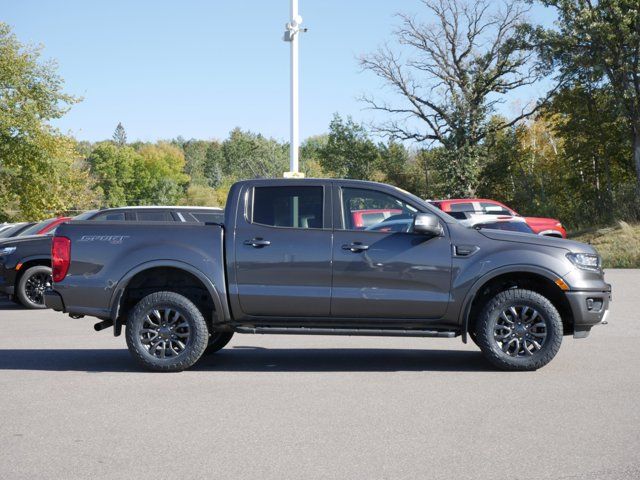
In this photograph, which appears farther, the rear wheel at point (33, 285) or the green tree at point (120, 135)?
the green tree at point (120, 135)

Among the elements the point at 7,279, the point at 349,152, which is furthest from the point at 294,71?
the point at 349,152

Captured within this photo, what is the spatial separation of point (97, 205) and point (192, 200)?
24821mm

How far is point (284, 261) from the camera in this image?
8.40 meters

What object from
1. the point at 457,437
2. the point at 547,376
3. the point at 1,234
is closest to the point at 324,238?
the point at 547,376

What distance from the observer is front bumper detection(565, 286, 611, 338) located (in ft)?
27.5

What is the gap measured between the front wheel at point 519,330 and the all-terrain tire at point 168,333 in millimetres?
2737

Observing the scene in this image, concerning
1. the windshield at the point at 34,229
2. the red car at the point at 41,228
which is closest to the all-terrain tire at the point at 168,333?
the red car at the point at 41,228

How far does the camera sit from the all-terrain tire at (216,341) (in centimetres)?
971

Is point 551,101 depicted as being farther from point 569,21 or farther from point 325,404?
point 325,404

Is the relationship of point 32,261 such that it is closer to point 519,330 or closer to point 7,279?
point 7,279

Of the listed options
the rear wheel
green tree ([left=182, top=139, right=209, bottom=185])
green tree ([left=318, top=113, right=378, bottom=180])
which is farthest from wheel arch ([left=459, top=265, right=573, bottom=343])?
green tree ([left=182, top=139, right=209, bottom=185])

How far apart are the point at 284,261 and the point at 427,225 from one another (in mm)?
1422

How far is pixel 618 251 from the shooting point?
98.5 feet

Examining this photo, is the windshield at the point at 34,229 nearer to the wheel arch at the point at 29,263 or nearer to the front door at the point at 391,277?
the wheel arch at the point at 29,263
